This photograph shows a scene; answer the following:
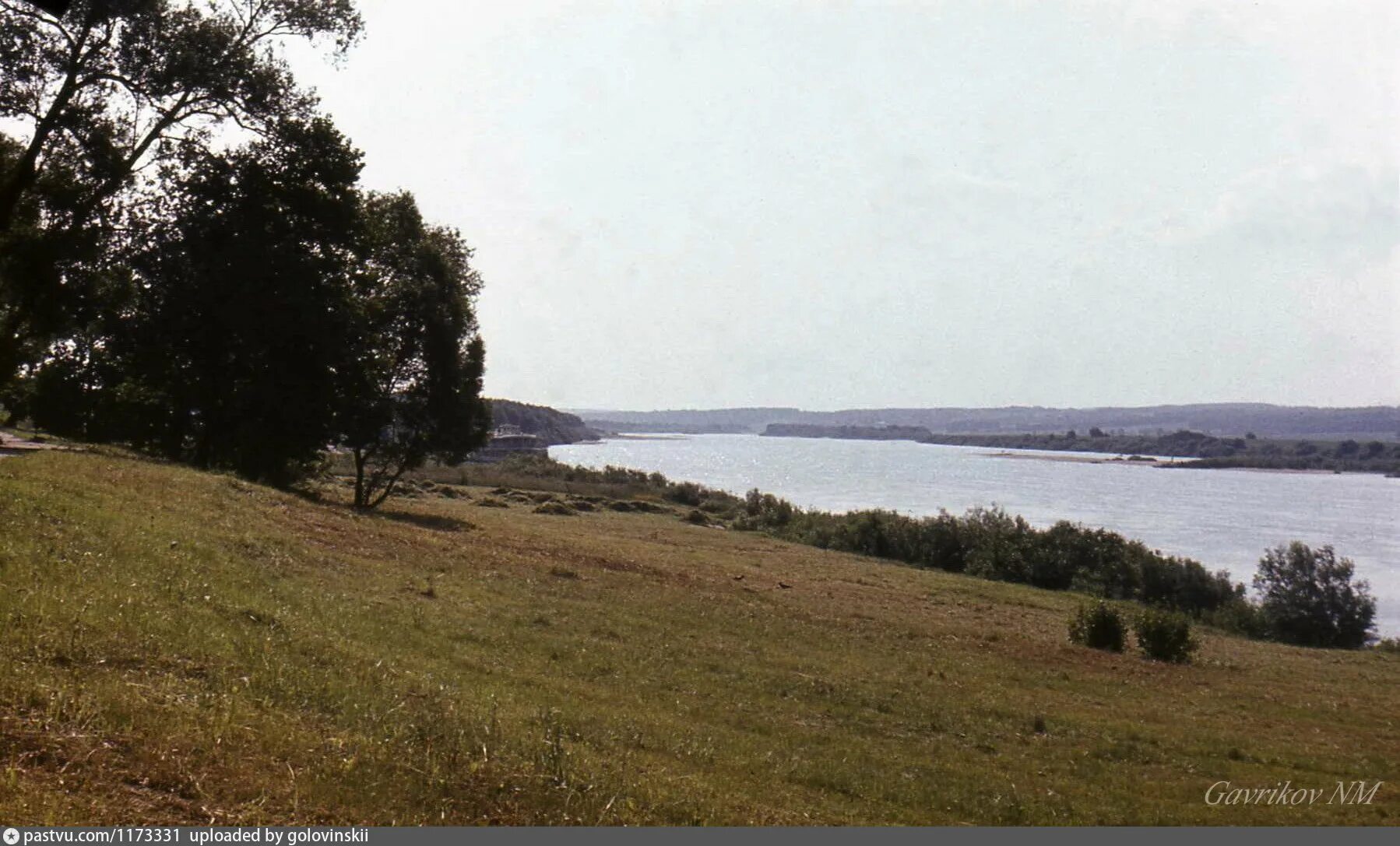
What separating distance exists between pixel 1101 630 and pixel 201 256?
→ 96.9 feet

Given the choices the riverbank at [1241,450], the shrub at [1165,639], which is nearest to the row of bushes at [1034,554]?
the shrub at [1165,639]

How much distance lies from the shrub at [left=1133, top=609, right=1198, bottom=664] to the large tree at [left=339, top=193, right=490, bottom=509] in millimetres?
26386

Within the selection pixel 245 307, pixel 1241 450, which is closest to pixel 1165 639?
pixel 245 307

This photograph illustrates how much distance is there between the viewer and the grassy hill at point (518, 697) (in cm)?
707

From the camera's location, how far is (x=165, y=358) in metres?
33.1

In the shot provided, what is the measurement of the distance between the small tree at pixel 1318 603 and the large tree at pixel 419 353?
42277 mm

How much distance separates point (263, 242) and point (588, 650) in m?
22.8

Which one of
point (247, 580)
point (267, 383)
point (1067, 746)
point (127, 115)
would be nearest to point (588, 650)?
point (247, 580)

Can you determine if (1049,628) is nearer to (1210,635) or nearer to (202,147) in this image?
(1210,635)

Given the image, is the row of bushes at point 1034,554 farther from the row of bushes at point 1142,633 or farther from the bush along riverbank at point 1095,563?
the row of bushes at point 1142,633

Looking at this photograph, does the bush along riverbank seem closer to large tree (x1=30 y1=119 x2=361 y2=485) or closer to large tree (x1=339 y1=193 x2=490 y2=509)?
large tree (x1=339 y1=193 x2=490 y2=509)

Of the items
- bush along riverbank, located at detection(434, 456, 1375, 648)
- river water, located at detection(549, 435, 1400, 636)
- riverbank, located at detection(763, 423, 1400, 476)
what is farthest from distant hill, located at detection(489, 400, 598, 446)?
riverbank, located at detection(763, 423, 1400, 476)

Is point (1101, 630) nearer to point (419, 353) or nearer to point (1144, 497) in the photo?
point (419, 353)

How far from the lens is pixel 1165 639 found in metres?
28.4
